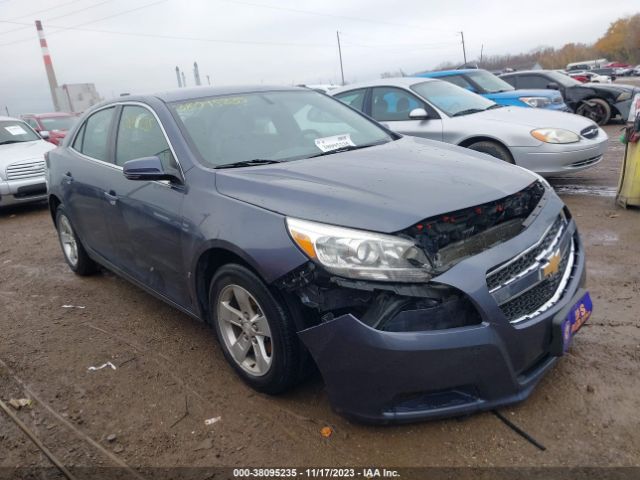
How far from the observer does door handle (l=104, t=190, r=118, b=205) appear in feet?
12.1

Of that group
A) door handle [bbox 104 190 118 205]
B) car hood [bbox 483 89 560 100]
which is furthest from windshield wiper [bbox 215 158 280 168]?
car hood [bbox 483 89 560 100]

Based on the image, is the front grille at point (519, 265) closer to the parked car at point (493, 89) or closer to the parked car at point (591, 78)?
the parked car at point (493, 89)

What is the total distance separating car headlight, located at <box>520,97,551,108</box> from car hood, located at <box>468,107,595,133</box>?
3.01 metres

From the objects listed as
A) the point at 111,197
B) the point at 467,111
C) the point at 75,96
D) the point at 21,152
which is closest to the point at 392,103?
the point at 467,111

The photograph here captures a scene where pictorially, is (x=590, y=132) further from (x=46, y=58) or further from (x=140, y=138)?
(x=46, y=58)

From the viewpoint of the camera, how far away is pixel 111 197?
3.74 m

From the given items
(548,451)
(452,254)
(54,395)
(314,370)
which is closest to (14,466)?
(54,395)

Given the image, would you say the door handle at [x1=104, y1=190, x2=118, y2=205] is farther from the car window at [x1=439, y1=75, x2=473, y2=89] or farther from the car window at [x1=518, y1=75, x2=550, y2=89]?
the car window at [x1=518, y1=75, x2=550, y2=89]

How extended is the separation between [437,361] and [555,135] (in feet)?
16.6

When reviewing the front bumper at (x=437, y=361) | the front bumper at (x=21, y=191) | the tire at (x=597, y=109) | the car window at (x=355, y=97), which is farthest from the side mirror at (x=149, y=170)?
the tire at (x=597, y=109)

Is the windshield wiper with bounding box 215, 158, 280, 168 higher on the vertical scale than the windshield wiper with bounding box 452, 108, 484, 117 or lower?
higher

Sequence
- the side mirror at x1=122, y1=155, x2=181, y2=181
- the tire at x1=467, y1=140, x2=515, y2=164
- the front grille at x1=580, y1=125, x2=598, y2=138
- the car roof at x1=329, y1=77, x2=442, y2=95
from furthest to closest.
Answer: the car roof at x1=329, y1=77, x2=442, y2=95, the front grille at x1=580, y1=125, x2=598, y2=138, the tire at x1=467, y1=140, x2=515, y2=164, the side mirror at x1=122, y1=155, x2=181, y2=181

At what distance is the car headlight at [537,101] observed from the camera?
987cm

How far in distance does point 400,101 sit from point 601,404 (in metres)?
5.34
